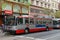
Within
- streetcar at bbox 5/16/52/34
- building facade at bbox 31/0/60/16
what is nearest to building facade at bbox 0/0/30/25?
building facade at bbox 31/0/60/16

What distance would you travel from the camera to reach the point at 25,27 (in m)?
26.3

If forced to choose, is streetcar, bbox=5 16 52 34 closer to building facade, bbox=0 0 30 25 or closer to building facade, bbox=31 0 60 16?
building facade, bbox=0 0 30 25

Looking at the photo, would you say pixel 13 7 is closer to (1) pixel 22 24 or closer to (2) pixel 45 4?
(1) pixel 22 24

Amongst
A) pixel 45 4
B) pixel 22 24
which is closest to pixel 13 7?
pixel 22 24

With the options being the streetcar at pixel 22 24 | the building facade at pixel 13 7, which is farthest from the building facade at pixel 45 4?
the streetcar at pixel 22 24

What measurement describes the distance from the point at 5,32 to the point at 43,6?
32610mm

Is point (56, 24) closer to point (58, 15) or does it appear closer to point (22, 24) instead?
point (22, 24)

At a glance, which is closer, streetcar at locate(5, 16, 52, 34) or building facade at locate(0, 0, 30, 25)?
streetcar at locate(5, 16, 52, 34)

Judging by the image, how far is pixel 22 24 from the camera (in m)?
25.8

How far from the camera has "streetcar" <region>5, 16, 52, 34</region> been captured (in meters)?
24.6

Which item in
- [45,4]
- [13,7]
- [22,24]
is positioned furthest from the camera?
[45,4]

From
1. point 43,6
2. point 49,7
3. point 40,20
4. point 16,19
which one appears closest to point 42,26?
point 40,20

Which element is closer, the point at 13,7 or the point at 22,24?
the point at 22,24

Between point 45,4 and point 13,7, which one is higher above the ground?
point 45,4
